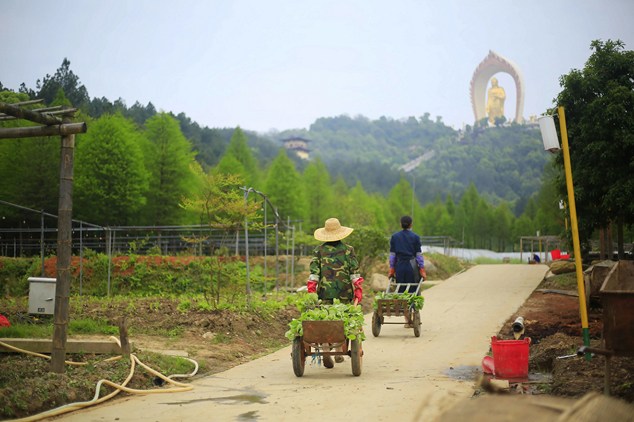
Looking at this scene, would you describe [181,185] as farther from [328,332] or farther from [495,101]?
[495,101]

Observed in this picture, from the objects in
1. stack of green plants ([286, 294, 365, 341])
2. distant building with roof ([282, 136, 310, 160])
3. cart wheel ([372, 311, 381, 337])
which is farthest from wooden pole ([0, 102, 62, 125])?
distant building with roof ([282, 136, 310, 160])

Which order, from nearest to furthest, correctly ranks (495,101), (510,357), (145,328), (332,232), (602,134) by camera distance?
(510,357) → (332,232) → (145,328) → (602,134) → (495,101)

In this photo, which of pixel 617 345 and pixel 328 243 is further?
pixel 328 243

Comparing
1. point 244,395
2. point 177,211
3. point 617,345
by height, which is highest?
point 177,211

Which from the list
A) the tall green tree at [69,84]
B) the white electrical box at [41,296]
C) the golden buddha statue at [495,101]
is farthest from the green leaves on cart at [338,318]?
the golden buddha statue at [495,101]

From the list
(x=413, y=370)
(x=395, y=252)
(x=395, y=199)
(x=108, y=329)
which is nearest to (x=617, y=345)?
(x=413, y=370)

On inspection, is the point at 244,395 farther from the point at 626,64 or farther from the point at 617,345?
the point at 626,64

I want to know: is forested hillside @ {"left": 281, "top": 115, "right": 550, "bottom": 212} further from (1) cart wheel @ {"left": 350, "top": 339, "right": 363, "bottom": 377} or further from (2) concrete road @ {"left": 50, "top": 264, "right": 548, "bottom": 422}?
(1) cart wheel @ {"left": 350, "top": 339, "right": 363, "bottom": 377}

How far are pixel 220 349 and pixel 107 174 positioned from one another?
27.0 m

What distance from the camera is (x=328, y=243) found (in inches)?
411

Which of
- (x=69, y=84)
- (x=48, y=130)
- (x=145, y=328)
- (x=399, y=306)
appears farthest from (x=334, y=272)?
(x=69, y=84)

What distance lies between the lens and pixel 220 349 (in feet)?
37.9

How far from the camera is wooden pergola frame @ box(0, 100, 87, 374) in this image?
860cm

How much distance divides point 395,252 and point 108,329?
17.8 ft
